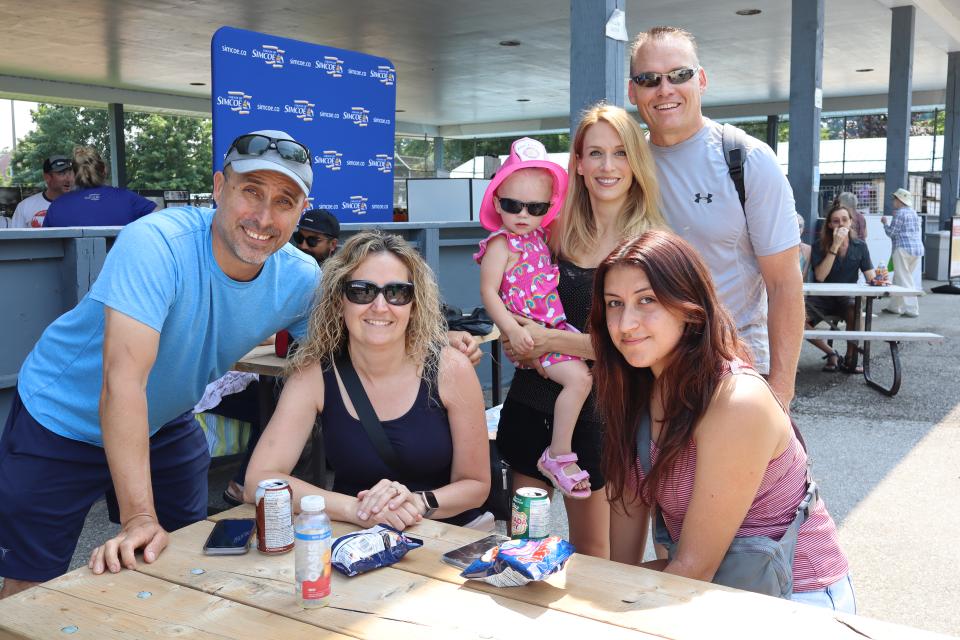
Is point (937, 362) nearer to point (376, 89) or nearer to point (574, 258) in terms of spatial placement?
point (376, 89)

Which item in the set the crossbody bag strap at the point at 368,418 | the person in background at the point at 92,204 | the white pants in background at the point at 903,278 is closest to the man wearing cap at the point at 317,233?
the person in background at the point at 92,204

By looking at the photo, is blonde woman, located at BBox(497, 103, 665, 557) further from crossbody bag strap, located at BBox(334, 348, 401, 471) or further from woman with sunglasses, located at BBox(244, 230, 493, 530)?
crossbody bag strap, located at BBox(334, 348, 401, 471)

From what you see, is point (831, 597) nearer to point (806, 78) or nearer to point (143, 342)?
point (143, 342)

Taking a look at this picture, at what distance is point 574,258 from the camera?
2.69m

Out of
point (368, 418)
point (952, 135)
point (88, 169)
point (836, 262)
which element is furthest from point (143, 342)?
point (952, 135)

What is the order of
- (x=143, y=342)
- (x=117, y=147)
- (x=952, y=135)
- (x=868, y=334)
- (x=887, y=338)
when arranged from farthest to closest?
(x=117, y=147) → (x=952, y=135) → (x=868, y=334) → (x=887, y=338) → (x=143, y=342)

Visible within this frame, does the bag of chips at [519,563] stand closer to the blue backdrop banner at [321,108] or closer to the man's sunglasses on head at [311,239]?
the man's sunglasses on head at [311,239]

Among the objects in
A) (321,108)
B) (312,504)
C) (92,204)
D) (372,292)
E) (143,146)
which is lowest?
(312,504)

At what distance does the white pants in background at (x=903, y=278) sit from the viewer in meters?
12.3

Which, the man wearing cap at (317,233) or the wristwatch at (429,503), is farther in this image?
the man wearing cap at (317,233)

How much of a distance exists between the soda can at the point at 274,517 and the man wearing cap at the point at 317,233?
2.76 metres

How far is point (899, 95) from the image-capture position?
13.6 metres

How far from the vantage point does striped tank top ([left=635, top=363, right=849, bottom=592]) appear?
1.96m

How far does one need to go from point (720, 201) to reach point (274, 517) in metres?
1.61
